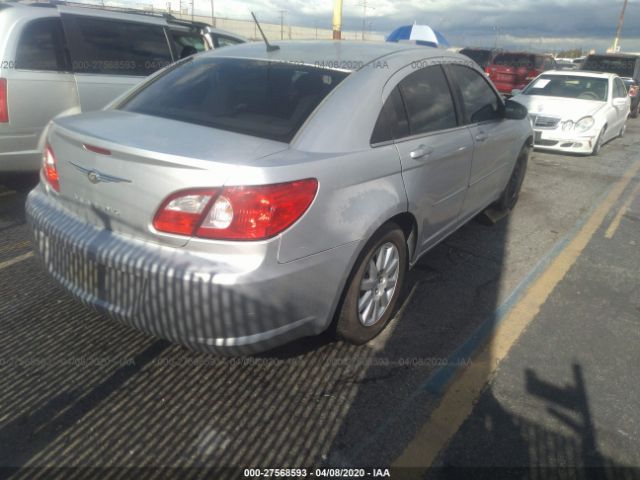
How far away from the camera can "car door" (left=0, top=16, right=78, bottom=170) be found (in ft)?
14.5

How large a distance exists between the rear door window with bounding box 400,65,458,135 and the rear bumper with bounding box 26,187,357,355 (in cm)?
108

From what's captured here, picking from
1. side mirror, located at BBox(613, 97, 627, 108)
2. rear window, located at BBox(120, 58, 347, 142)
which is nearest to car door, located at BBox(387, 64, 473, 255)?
rear window, located at BBox(120, 58, 347, 142)

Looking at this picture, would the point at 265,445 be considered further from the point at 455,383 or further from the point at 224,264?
the point at 455,383

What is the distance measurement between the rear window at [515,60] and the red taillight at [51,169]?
1692 centimetres

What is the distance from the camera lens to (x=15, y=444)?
2.06m

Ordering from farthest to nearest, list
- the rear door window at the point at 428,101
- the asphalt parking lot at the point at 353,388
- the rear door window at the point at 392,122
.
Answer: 1. the rear door window at the point at 428,101
2. the rear door window at the point at 392,122
3. the asphalt parking lot at the point at 353,388

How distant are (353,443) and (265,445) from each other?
38 cm

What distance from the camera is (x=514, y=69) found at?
1625 centimetres

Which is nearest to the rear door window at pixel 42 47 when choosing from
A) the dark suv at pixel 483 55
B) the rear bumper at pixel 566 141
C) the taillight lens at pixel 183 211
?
the taillight lens at pixel 183 211

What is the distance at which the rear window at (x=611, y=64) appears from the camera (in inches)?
661

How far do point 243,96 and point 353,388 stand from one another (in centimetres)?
164

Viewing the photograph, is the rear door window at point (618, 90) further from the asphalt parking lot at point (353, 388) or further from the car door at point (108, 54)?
the car door at point (108, 54)

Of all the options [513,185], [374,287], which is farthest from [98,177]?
[513,185]

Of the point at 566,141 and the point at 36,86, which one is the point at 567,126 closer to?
the point at 566,141
